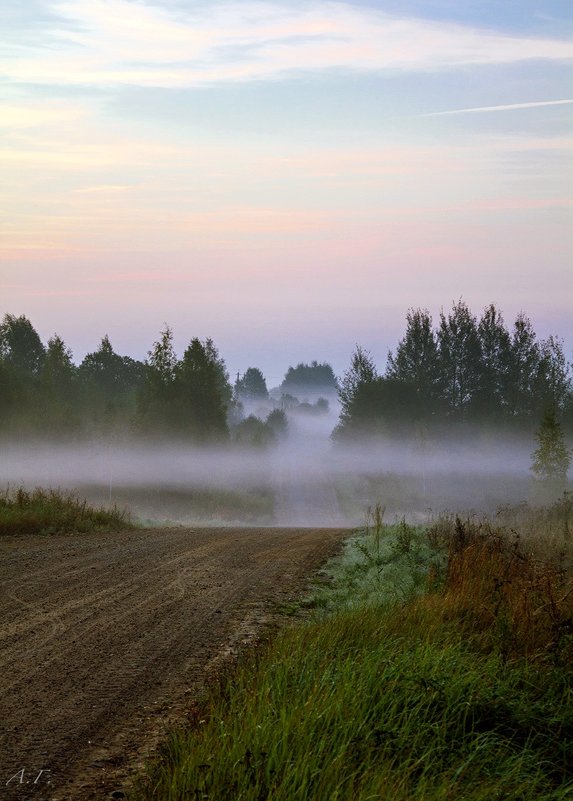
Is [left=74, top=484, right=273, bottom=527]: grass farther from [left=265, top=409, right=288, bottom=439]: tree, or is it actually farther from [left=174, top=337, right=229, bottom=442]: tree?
[left=265, top=409, right=288, bottom=439]: tree

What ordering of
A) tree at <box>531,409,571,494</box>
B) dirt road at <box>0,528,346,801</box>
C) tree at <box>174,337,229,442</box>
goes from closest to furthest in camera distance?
dirt road at <box>0,528,346,801</box> < tree at <box>531,409,571,494</box> < tree at <box>174,337,229,442</box>

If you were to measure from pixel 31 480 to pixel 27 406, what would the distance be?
11339mm

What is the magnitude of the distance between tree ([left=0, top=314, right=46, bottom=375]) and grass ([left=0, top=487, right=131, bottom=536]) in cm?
7465

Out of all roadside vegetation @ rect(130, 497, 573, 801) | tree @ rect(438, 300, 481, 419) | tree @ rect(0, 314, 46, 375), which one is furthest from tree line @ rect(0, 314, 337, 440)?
roadside vegetation @ rect(130, 497, 573, 801)

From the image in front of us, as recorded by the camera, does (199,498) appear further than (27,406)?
No

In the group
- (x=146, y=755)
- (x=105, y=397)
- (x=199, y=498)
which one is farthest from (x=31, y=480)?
(x=146, y=755)

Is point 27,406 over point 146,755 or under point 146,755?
over

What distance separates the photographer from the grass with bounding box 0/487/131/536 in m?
20.8

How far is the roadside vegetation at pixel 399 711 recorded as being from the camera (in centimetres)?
527

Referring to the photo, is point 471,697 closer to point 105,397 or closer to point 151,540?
point 151,540

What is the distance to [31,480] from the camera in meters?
62.1

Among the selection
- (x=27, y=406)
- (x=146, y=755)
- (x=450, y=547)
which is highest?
(x=27, y=406)

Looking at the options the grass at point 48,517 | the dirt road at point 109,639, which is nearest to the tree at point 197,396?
the grass at point 48,517

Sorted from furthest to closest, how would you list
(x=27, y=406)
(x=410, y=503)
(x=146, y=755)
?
(x=410, y=503), (x=27, y=406), (x=146, y=755)
